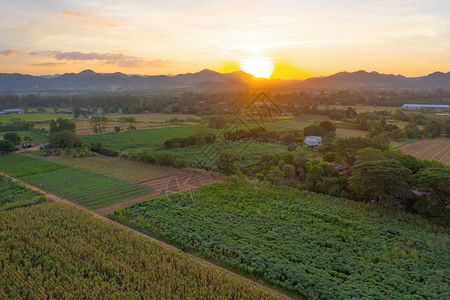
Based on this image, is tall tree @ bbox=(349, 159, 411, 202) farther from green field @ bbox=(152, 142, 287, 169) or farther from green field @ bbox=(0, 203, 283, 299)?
green field @ bbox=(152, 142, 287, 169)

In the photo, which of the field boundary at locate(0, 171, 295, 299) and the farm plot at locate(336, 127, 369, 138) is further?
the farm plot at locate(336, 127, 369, 138)

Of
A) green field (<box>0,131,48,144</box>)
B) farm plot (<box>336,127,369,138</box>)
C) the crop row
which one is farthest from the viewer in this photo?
farm plot (<box>336,127,369,138</box>)

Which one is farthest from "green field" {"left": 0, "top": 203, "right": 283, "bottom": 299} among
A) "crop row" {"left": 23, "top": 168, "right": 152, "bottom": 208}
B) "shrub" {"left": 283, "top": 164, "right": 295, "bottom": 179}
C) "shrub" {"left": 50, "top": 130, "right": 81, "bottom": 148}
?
"shrub" {"left": 50, "top": 130, "right": 81, "bottom": 148}

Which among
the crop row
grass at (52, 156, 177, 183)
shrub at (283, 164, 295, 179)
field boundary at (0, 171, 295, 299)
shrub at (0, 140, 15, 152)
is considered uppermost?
shrub at (0, 140, 15, 152)

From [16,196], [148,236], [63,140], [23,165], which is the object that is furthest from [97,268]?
[63,140]

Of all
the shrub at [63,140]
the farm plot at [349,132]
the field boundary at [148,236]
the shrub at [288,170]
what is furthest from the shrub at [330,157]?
the shrub at [63,140]

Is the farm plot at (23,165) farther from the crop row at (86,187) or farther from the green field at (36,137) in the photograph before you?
the green field at (36,137)
